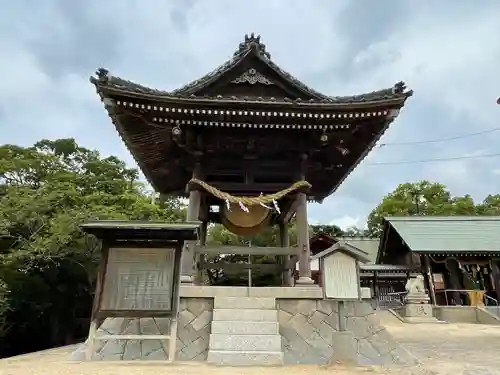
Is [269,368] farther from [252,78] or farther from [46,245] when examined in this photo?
[46,245]

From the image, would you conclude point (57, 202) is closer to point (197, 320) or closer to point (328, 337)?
point (197, 320)

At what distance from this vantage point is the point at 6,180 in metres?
20.9

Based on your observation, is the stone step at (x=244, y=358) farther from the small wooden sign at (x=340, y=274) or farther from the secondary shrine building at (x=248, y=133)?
the secondary shrine building at (x=248, y=133)

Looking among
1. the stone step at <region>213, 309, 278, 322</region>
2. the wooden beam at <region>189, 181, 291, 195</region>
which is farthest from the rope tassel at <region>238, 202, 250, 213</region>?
the stone step at <region>213, 309, 278, 322</region>

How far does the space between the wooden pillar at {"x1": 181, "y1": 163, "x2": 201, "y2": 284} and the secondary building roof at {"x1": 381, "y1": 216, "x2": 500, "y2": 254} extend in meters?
15.0

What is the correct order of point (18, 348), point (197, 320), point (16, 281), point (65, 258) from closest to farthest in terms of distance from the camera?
1. point (197, 320)
2. point (16, 281)
3. point (65, 258)
4. point (18, 348)

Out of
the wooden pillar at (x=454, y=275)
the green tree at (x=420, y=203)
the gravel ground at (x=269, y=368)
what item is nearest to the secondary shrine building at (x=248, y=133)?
the gravel ground at (x=269, y=368)

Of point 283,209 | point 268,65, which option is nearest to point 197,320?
point 283,209

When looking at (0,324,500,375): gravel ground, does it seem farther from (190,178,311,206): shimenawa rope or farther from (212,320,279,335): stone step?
(190,178,311,206): shimenawa rope

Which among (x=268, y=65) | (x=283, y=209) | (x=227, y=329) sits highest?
(x=268, y=65)

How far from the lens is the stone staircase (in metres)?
5.96

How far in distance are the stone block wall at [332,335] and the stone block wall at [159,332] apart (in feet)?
4.62

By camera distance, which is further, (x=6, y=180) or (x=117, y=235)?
(x=6, y=180)

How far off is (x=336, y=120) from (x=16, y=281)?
588 inches
